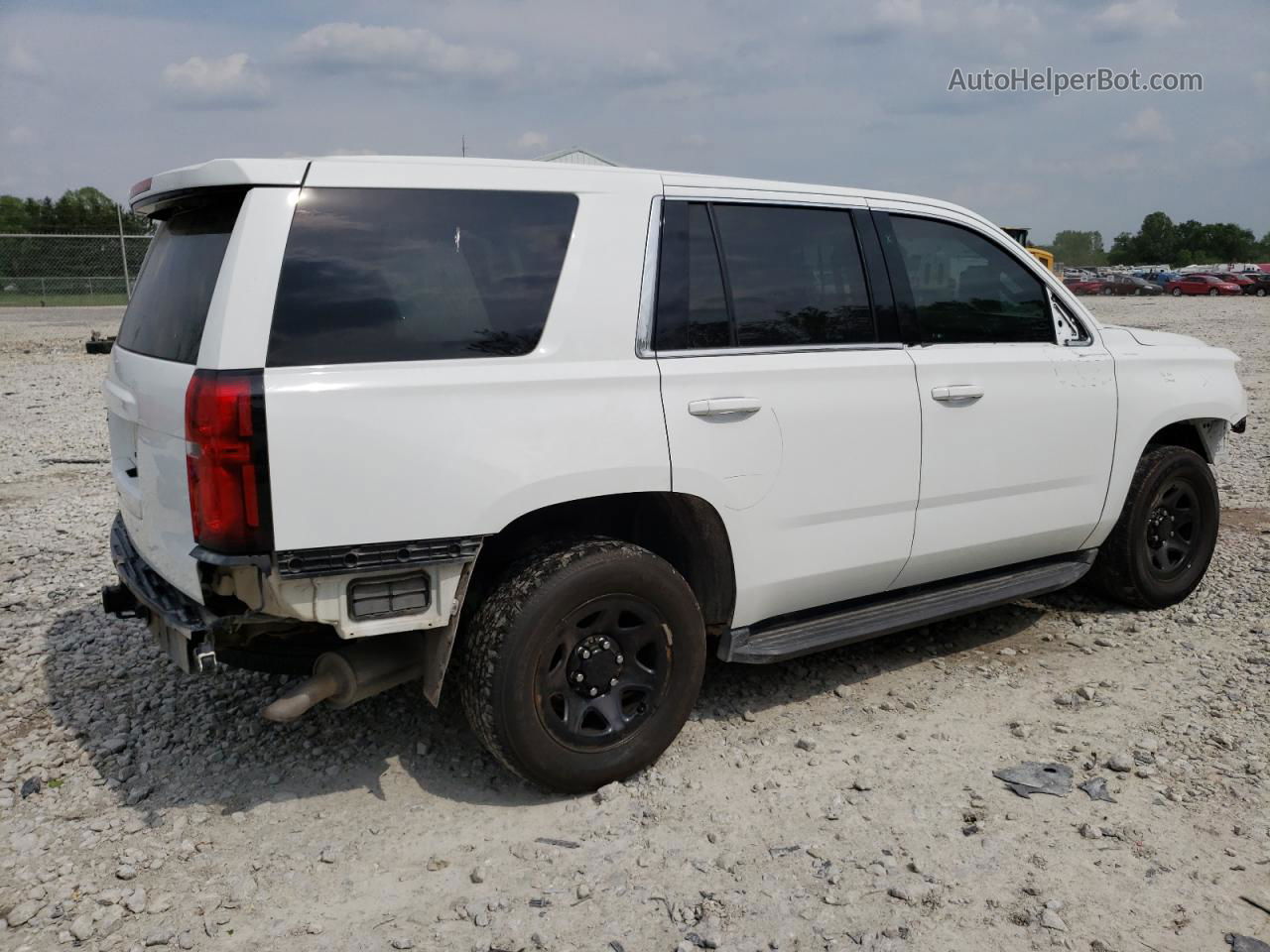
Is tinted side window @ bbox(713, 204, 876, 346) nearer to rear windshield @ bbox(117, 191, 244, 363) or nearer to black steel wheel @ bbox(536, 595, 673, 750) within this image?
black steel wheel @ bbox(536, 595, 673, 750)

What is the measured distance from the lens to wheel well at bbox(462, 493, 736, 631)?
3.57m

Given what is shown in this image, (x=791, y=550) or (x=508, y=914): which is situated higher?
(x=791, y=550)

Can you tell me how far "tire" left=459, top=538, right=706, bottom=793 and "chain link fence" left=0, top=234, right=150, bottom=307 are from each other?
2662 centimetres

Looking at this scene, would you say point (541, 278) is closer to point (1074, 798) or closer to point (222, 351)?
point (222, 351)

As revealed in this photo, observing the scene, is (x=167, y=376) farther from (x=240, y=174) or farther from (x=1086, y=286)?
(x=1086, y=286)

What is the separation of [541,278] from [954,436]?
1818 mm

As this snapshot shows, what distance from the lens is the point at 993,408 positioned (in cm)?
427

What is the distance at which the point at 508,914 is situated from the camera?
2.92 meters

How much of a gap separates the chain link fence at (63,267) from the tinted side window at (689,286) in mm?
26356

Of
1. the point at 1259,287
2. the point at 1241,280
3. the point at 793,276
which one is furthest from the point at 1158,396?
the point at 1241,280

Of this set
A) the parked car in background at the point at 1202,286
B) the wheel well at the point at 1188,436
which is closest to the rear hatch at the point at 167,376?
the wheel well at the point at 1188,436

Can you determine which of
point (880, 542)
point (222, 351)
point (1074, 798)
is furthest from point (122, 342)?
point (1074, 798)

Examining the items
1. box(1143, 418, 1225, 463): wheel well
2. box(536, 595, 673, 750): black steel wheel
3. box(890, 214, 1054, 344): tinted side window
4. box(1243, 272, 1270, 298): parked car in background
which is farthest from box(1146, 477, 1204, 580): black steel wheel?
box(1243, 272, 1270, 298): parked car in background

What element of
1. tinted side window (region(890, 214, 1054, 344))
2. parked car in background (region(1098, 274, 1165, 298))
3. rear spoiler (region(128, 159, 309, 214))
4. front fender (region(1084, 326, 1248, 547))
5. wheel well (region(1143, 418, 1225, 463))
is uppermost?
parked car in background (region(1098, 274, 1165, 298))
